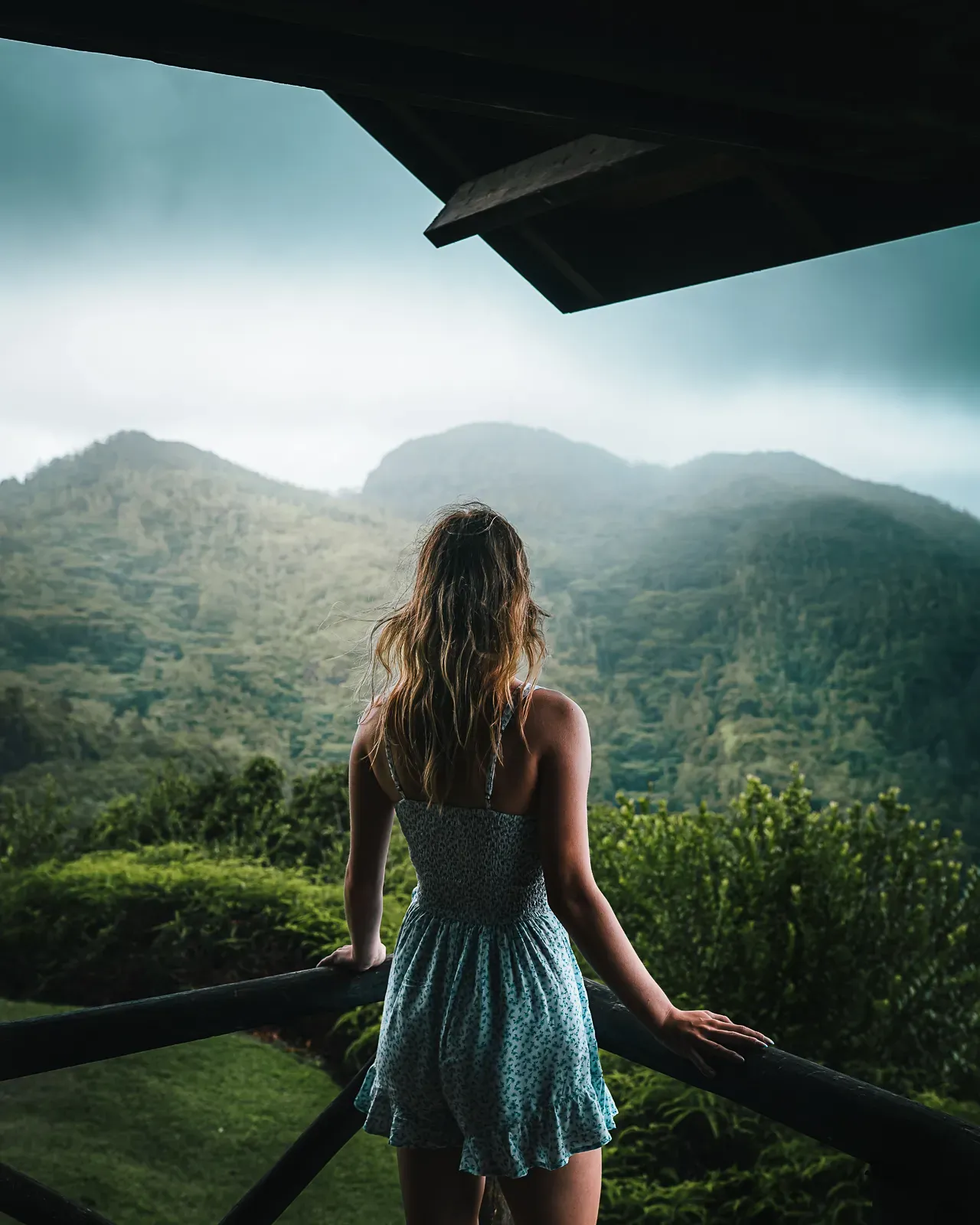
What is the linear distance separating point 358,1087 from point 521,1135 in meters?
0.35

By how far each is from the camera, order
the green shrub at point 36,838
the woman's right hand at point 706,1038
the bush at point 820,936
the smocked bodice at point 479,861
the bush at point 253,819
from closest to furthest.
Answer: the woman's right hand at point 706,1038 → the smocked bodice at point 479,861 → the bush at point 820,936 → the bush at point 253,819 → the green shrub at point 36,838

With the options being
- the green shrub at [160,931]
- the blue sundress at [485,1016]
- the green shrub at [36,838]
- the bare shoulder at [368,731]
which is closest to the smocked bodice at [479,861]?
the blue sundress at [485,1016]

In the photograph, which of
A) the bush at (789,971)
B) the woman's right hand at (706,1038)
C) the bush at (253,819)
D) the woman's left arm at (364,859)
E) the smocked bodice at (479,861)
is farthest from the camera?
the bush at (253,819)

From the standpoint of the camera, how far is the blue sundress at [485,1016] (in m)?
1.14

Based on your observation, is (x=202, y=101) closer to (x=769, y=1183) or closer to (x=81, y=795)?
(x=81, y=795)

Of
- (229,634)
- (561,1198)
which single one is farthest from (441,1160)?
(229,634)

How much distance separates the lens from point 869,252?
1299cm

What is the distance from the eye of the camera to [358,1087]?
4.55ft

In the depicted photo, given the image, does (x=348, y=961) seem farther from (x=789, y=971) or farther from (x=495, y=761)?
(x=789, y=971)

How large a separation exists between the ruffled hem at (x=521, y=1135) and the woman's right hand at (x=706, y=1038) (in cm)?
14

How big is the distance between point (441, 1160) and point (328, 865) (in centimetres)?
533

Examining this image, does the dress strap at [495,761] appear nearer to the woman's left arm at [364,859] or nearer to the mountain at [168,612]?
the woman's left arm at [364,859]

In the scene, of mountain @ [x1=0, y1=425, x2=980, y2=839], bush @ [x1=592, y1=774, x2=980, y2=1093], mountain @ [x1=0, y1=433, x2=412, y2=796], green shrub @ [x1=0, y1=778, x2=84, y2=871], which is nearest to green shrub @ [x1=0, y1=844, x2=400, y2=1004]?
bush @ [x1=592, y1=774, x2=980, y2=1093]

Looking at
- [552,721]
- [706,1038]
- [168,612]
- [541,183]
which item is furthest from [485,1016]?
[168,612]
